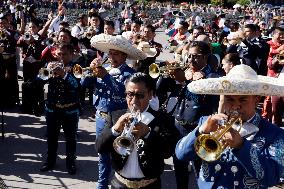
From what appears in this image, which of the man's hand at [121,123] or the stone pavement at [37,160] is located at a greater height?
the man's hand at [121,123]

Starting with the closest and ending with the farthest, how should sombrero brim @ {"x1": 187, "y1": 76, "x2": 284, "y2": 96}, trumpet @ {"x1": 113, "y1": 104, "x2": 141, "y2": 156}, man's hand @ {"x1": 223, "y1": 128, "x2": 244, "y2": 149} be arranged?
man's hand @ {"x1": 223, "y1": 128, "x2": 244, "y2": 149}, sombrero brim @ {"x1": 187, "y1": 76, "x2": 284, "y2": 96}, trumpet @ {"x1": 113, "y1": 104, "x2": 141, "y2": 156}

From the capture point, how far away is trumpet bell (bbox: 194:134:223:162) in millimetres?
2961

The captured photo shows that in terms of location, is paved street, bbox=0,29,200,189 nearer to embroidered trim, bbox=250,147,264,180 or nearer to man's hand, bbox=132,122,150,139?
man's hand, bbox=132,122,150,139

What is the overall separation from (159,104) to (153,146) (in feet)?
9.11

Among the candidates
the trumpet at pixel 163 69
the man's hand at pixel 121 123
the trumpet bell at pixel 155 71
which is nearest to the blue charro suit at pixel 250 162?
the man's hand at pixel 121 123

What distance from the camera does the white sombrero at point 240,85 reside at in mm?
3101

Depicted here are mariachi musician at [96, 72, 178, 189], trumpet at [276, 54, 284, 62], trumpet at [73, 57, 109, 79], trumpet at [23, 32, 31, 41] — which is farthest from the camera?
trumpet at [23, 32, 31, 41]

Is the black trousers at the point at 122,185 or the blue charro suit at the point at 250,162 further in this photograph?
the black trousers at the point at 122,185

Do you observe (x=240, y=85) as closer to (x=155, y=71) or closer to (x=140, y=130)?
(x=140, y=130)

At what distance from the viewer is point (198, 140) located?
3.10 metres

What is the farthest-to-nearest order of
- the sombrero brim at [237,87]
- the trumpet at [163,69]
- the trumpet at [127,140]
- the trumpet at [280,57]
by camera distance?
the trumpet at [280,57]
the trumpet at [163,69]
the trumpet at [127,140]
the sombrero brim at [237,87]

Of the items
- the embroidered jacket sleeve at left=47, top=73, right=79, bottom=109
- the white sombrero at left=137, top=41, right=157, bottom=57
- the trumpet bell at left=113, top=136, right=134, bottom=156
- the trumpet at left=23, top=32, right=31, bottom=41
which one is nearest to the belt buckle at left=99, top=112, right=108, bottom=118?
the embroidered jacket sleeve at left=47, top=73, right=79, bottom=109

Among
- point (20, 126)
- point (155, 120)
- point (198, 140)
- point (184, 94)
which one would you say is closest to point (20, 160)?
point (20, 126)

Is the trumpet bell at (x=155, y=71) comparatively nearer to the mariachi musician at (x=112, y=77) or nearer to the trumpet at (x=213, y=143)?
the mariachi musician at (x=112, y=77)
